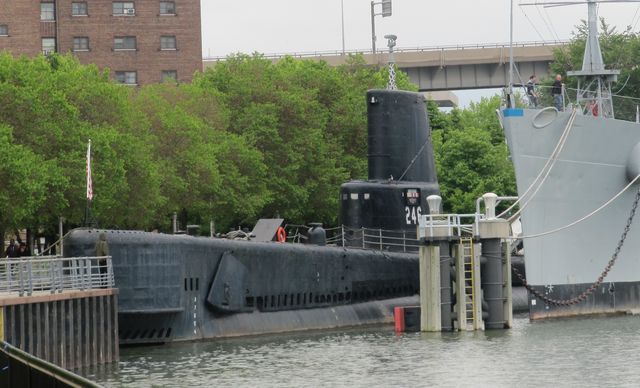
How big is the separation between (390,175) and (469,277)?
226 inches

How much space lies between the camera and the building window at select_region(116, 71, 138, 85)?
87.4 metres

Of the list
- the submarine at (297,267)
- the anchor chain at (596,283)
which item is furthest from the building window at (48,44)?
the anchor chain at (596,283)

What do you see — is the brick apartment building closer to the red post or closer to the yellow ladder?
the red post

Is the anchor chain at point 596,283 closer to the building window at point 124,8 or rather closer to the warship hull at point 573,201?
the warship hull at point 573,201

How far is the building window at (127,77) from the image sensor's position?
87438mm

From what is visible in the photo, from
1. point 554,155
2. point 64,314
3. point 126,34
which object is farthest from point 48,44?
point 64,314

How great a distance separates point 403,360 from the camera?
26.2 metres

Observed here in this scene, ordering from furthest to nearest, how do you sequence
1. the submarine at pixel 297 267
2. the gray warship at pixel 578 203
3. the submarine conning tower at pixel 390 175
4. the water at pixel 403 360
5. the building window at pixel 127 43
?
the building window at pixel 127 43 → the submarine conning tower at pixel 390 175 → the gray warship at pixel 578 203 → the submarine at pixel 297 267 → the water at pixel 403 360

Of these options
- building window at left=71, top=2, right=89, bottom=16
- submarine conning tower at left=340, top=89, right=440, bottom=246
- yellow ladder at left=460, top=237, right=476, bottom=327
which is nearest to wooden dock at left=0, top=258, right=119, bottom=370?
yellow ladder at left=460, top=237, right=476, bottom=327

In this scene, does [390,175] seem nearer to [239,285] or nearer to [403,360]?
[239,285]

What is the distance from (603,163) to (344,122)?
98.6 ft

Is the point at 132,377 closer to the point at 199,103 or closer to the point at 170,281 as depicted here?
the point at 170,281

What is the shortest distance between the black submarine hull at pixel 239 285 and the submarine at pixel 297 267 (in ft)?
0.08

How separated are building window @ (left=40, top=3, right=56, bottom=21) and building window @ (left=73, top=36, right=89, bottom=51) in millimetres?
2027
